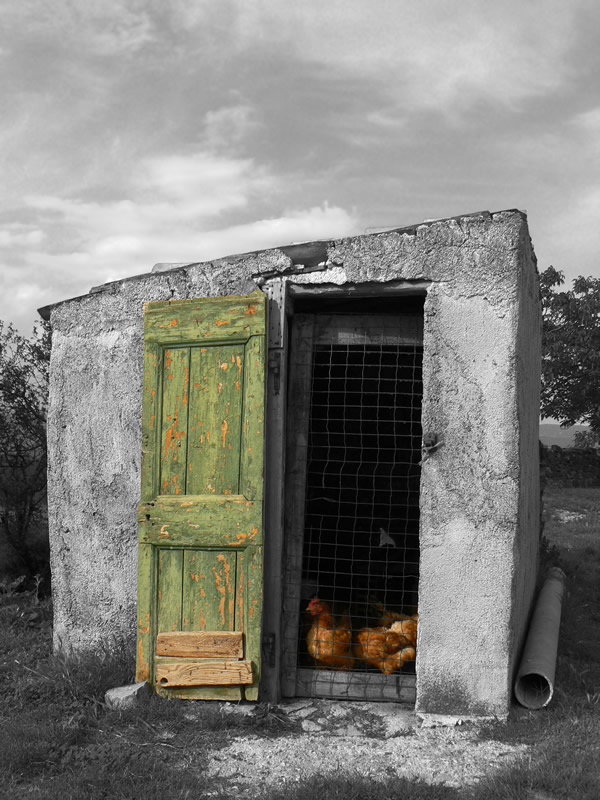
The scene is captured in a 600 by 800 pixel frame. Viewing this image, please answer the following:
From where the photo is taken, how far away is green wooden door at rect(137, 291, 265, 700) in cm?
435

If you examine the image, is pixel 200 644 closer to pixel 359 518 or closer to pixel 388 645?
pixel 388 645

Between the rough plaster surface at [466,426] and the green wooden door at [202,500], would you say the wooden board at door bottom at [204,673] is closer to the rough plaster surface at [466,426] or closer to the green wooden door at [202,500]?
the green wooden door at [202,500]

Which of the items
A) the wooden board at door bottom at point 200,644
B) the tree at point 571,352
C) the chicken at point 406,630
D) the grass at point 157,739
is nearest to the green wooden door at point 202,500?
the wooden board at door bottom at point 200,644

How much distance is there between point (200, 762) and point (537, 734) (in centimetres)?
175

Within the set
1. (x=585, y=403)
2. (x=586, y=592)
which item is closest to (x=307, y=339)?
(x=586, y=592)

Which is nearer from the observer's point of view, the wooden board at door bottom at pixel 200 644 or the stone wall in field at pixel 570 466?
the wooden board at door bottom at pixel 200 644

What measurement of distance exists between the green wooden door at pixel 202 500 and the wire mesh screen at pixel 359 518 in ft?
1.89

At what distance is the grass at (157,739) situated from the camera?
333cm

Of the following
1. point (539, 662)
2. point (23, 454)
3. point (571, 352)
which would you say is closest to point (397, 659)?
point (539, 662)

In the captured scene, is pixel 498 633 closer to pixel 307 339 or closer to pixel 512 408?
pixel 512 408

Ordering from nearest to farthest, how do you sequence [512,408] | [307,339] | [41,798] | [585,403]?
1. [41,798]
2. [512,408]
3. [307,339]
4. [585,403]

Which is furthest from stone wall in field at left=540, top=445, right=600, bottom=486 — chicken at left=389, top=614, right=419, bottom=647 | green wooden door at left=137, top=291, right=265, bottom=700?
green wooden door at left=137, top=291, right=265, bottom=700

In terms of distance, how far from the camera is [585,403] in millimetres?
21188

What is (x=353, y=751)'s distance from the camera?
382 centimetres
